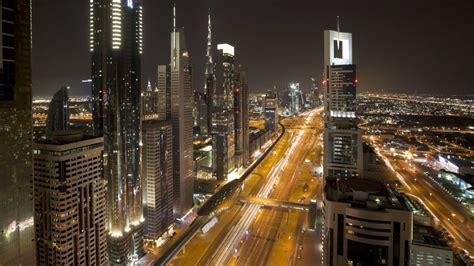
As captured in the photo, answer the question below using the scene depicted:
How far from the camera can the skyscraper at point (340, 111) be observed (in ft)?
102

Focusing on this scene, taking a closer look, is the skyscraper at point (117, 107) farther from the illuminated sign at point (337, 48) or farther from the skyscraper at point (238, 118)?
the skyscraper at point (238, 118)

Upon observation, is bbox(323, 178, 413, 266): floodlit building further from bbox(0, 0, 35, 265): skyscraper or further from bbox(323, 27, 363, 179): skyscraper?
bbox(0, 0, 35, 265): skyscraper

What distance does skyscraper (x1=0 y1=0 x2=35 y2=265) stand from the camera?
41.2 feet

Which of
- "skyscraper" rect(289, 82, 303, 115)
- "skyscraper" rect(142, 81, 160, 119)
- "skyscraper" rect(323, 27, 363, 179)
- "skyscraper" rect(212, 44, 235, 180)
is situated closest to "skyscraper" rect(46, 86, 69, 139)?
"skyscraper" rect(212, 44, 235, 180)

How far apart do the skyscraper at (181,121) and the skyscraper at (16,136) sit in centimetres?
1807

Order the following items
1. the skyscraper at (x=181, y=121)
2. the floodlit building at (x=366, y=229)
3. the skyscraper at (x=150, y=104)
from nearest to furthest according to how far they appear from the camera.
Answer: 1. the floodlit building at (x=366, y=229)
2. the skyscraper at (x=181, y=121)
3. the skyscraper at (x=150, y=104)

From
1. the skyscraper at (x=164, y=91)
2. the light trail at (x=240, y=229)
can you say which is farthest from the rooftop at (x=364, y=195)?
the skyscraper at (x=164, y=91)

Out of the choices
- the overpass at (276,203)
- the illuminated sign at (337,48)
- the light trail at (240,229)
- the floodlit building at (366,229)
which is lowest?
the light trail at (240,229)

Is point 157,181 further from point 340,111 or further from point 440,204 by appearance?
point 440,204

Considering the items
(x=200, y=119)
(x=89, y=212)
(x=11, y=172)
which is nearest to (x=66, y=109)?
(x=89, y=212)

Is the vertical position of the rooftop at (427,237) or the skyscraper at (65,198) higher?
the skyscraper at (65,198)

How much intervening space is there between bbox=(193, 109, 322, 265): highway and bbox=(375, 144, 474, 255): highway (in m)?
11.0

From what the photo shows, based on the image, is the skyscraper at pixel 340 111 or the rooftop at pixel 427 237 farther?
the skyscraper at pixel 340 111

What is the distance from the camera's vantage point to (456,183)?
32.8 metres
